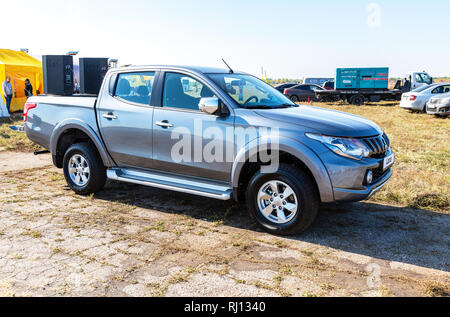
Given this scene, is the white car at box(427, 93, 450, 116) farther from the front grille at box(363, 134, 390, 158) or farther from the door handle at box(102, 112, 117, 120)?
the door handle at box(102, 112, 117, 120)

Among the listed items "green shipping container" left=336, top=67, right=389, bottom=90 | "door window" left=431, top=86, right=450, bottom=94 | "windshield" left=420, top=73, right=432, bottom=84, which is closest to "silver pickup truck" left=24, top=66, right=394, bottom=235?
"door window" left=431, top=86, right=450, bottom=94

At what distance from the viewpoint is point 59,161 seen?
246 inches

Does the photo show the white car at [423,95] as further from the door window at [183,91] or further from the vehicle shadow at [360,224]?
the door window at [183,91]

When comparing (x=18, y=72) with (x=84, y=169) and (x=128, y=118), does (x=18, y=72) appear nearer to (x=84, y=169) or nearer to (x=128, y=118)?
(x=84, y=169)

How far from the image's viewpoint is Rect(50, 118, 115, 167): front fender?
5.66m

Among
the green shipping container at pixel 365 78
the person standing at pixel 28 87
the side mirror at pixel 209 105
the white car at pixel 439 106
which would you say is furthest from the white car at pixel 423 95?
the person standing at pixel 28 87

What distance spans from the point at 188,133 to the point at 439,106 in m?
14.7

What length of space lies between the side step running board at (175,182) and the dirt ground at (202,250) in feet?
1.27

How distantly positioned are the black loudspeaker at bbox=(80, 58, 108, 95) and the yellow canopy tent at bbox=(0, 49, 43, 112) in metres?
11.6

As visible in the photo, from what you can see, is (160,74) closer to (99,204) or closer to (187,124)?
(187,124)

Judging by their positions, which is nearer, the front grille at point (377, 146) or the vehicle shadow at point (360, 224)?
the vehicle shadow at point (360, 224)

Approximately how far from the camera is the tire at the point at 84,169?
5793 mm
